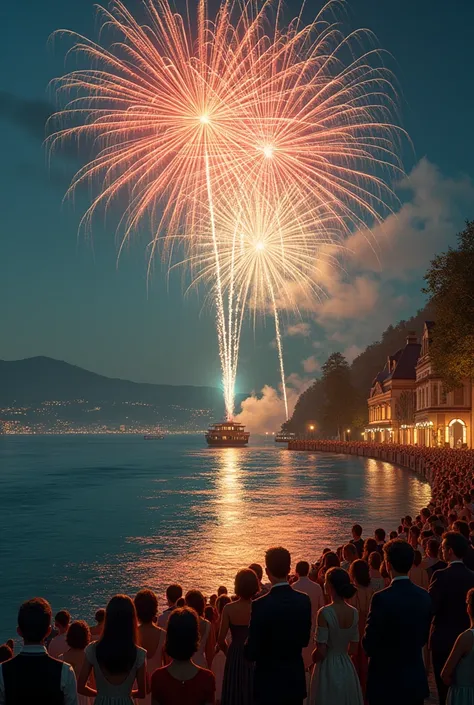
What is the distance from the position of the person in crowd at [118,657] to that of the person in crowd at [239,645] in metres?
1.24

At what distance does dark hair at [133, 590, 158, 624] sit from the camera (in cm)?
700

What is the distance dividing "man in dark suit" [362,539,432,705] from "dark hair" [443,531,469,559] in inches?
65.3

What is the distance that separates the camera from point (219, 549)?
28641mm

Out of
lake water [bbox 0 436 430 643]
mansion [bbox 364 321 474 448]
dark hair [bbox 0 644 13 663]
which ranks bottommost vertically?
lake water [bbox 0 436 430 643]

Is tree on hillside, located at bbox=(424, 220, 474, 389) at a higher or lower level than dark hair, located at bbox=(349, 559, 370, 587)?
higher

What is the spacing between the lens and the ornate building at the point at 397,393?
11219cm

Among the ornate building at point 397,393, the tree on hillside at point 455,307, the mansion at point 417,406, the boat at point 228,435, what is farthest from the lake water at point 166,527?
the boat at point 228,435

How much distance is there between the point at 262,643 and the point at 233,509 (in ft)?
126

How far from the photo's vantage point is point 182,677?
502 cm

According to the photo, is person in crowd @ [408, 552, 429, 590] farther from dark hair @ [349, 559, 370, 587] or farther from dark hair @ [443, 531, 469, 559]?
dark hair @ [443, 531, 469, 559]

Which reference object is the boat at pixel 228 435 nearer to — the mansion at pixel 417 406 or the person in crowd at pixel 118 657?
the mansion at pixel 417 406

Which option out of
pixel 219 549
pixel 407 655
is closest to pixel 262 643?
pixel 407 655

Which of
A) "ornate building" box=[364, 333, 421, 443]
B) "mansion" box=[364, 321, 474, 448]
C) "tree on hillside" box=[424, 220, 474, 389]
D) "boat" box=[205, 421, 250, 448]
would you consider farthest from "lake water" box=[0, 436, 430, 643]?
"boat" box=[205, 421, 250, 448]

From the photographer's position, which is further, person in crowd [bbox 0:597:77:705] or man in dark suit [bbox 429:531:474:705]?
man in dark suit [bbox 429:531:474:705]
